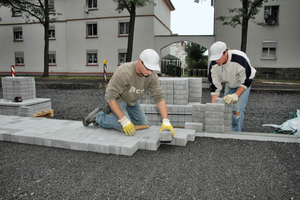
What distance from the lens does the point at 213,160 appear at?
2.94 meters

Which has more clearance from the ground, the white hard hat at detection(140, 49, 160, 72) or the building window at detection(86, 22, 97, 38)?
the building window at detection(86, 22, 97, 38)

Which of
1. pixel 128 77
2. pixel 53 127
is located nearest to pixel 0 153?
pixel 53 127

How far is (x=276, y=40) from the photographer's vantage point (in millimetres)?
18562

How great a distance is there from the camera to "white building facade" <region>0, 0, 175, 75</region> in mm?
21234

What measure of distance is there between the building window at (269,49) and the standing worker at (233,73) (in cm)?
1710

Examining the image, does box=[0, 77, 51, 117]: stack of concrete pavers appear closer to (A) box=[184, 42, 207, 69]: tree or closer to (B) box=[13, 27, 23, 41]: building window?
(B) box=[13, 27, 23, 41]: building window

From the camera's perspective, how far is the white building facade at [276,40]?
18266 mm

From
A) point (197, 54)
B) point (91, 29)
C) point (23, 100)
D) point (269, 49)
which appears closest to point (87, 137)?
point (23, 100)

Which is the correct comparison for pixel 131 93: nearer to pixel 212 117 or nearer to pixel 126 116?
pixel 126 116

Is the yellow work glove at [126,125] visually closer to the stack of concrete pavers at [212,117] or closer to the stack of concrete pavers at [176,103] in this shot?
the stack of concrete pavers at [212,117]

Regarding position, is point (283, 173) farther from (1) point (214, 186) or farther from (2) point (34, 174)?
(2) point (34, 174)

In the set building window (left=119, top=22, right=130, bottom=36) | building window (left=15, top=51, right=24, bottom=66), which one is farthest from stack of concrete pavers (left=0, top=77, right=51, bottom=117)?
building window (left=15, top=51, right=24, bottom=66)

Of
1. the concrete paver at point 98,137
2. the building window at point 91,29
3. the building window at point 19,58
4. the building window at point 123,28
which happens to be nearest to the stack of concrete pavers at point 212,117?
the concrete paver at point 98,137

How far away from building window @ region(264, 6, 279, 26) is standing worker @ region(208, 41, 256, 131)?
58.1 ft
